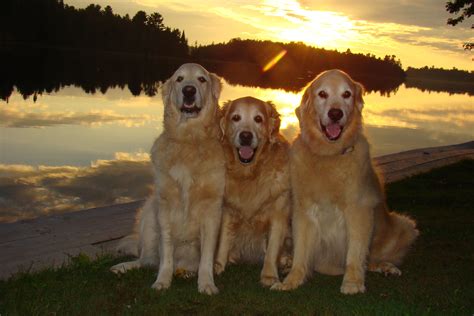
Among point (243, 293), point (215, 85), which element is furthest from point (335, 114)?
point (243, 293)

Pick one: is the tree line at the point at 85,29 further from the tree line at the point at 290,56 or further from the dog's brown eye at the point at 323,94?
the dog's brown eye at the point at 323,94

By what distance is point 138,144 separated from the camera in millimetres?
16750

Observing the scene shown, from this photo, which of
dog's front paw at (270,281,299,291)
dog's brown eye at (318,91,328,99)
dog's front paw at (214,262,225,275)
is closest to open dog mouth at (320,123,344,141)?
dog's brown eye at (318,91,328,99)

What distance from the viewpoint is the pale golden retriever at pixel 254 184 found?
5.86 meters

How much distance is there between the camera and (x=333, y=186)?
5.41 meters

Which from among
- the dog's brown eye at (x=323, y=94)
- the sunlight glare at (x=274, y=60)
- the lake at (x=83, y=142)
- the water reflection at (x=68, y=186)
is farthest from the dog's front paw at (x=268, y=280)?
the sunlight glare at (x=274, y=60)

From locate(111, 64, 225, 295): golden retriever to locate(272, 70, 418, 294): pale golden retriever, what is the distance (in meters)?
0.79

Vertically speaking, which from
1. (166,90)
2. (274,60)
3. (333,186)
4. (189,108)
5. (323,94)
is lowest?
(274,60)

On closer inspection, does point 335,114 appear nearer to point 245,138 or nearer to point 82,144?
point 245,138

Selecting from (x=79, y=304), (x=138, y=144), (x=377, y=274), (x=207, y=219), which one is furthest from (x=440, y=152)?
(x=79, y=304)

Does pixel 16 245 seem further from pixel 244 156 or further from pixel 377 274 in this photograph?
pixel 377 274

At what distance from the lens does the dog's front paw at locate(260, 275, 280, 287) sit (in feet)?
18.5

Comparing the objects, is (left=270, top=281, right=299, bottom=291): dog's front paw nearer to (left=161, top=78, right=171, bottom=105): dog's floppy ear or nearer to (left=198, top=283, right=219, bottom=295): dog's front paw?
(left=198, top=283, right=219, bottom=295): dog's front paw

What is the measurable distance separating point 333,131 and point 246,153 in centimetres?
92
